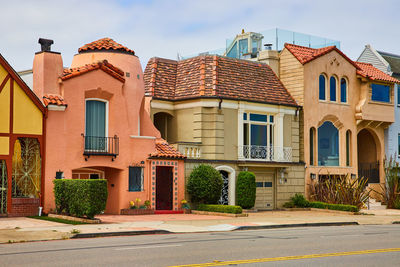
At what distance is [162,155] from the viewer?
28.3 meters

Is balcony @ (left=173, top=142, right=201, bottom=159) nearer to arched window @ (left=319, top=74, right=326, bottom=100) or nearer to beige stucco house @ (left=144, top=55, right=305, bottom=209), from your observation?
beige stucco house @ (left=144, top=55, right=305, bottom=209)

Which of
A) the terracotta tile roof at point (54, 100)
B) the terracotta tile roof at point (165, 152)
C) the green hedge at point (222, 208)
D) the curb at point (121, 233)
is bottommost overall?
the curb at point (121, 233)

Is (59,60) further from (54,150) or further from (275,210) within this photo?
(275,210)

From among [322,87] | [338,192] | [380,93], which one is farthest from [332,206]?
[380,93]

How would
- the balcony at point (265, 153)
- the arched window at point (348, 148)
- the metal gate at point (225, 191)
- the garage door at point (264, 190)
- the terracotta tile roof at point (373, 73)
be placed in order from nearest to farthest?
the metal gate at point (225, 191) < the balcony at point (265, 153) < the garage door at point (264, 190) < the terracotta tile roof at point (373, 73) < the arched window at point (348, 148)

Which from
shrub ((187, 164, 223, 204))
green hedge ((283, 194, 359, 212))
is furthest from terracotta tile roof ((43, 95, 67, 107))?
green hedge ((283, 194, 359, 212))

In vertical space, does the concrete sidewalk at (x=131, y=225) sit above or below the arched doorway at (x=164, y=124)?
below

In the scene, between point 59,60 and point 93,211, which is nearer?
point 93,211

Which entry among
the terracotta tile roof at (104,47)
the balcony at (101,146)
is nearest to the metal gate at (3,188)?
the balcony at (101,146)

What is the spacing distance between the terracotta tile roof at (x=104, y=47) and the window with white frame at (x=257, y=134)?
7.85 m

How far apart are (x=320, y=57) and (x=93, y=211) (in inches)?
749

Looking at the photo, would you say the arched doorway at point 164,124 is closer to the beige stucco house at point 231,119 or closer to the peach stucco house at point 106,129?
the beige stucco house at point 231,119

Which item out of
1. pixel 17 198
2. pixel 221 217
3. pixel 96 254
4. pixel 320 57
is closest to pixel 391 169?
pixel 320 57

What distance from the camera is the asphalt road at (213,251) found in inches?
471
